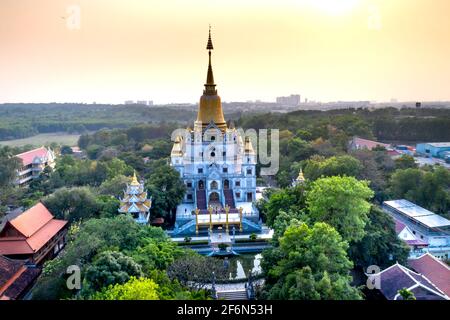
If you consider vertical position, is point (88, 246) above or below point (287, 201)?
A: below

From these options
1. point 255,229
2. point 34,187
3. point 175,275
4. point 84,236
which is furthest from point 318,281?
point 34,187

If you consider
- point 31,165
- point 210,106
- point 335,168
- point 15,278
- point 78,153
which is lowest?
point 15,278

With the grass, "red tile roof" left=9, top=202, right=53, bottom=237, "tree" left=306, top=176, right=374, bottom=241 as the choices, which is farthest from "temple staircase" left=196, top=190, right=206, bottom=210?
the grass

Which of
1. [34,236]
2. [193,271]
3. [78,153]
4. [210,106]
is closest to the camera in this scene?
[193,271]

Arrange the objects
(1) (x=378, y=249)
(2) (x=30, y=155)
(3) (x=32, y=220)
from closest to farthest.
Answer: (1) (x=378, y=249) → (3) (x=32, y=220) → (2) (x=30, y=155)

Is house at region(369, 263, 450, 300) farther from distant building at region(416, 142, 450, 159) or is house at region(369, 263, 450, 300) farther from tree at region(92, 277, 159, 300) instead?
distant building at region(416, 142, 450, 159)

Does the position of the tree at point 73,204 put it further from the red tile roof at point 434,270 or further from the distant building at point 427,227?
the distant building at point 427,227

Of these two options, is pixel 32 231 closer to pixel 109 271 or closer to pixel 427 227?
pixel 109 271

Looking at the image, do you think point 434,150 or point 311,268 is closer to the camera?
point 311,268

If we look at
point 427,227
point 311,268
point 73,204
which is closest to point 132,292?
point 311,268
